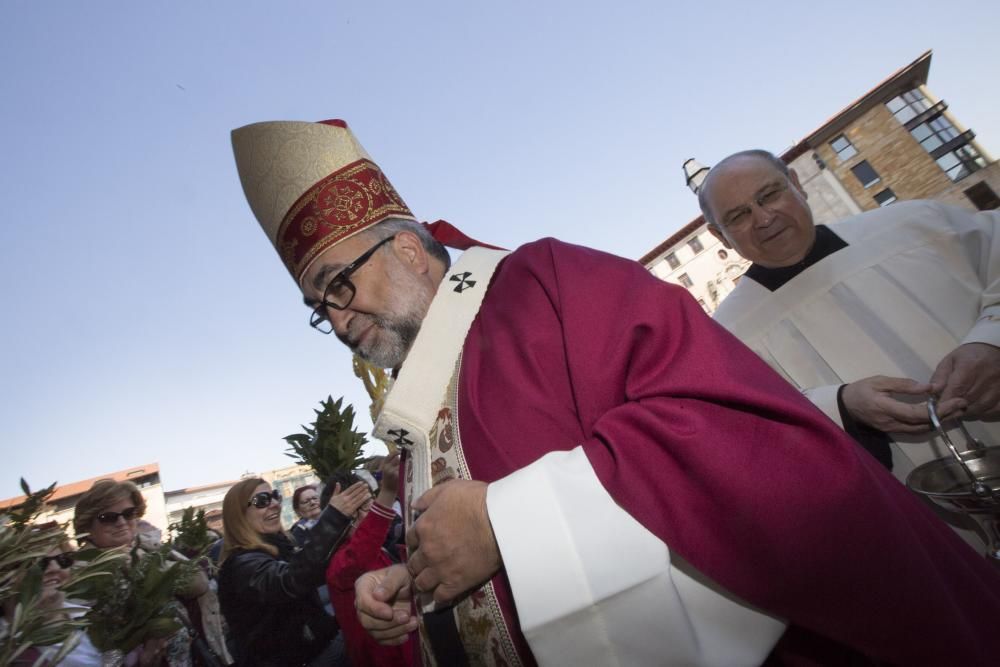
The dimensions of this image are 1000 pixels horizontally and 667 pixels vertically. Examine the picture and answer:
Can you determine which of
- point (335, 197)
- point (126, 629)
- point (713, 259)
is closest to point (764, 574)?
point (335, 197)

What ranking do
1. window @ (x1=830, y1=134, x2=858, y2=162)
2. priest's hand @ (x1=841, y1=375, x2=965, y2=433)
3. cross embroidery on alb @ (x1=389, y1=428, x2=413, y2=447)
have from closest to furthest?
cross embroidery on alb @ (x1=389, y1=428, x2=413, y2=447)
priest's hand @ (x1=841, y1=375, x2=965, y2=433)
window @ (x1=830, y1=134, x2=858, y2=162)

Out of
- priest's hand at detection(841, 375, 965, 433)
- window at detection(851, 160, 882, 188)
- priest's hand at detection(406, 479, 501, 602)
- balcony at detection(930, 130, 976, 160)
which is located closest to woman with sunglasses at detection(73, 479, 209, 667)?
priest's hand at detection(406, 479, 501, 602)

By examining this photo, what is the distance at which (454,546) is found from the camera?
0.92 m

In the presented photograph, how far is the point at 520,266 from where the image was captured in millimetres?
1442

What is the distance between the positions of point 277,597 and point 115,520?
2.00m

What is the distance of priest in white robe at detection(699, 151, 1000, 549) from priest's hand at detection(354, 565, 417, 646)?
1.93 meters

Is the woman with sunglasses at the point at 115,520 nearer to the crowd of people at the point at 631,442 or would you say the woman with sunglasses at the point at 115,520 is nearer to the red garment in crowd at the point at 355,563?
the red garment in crowd at the point at 355,563

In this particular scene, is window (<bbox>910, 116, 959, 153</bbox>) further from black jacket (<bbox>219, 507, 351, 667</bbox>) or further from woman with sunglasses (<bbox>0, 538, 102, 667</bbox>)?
woman with sunglasses (<bbox>0, 538, 102, 667</bbox>)

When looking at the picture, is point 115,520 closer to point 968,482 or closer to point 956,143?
point 968,482

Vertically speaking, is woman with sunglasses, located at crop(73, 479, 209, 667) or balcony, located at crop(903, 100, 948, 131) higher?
balcony, located at crop(903, 100, 948, 131)

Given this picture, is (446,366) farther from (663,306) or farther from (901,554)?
(901,554)

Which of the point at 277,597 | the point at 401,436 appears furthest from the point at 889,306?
the point at 277,597

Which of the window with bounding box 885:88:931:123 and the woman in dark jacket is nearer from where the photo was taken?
the woman in dark jacket

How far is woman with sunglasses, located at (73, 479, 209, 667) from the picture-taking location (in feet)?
12.7
